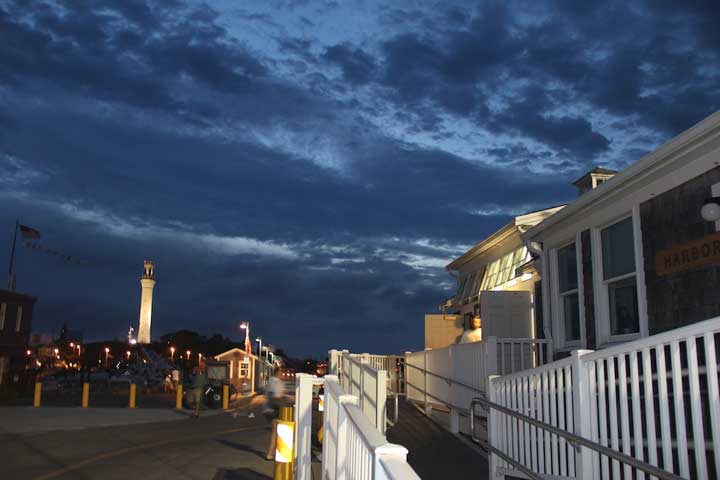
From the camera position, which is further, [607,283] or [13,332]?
[13,332]

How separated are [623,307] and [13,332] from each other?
3966 centimetres

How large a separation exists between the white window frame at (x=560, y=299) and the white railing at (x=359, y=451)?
5.16m

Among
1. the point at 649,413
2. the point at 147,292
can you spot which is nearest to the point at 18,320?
the point at 649,413

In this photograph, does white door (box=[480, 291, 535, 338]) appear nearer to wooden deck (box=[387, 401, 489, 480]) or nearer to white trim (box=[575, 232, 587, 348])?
wooden deck (box=[387, 401, 489, 480])

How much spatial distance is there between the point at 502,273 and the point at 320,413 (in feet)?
22.1

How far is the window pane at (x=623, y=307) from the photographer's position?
31.0 feet

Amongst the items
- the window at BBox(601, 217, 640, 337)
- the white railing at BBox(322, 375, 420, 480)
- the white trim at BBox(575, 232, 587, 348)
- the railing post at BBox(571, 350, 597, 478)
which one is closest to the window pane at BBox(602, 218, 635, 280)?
the window at BBox(601, 217, 640, 337)

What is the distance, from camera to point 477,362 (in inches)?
484

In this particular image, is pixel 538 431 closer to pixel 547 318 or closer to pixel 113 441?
pixel 547 318

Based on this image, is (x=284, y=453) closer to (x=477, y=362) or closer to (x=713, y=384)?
(x=477, y=362)

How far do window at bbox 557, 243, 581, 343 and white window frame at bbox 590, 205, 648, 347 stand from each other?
40.9 inches

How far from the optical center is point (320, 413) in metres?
16.1

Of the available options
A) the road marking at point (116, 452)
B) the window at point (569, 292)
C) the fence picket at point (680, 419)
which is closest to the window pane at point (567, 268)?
the window at point (569, 292)

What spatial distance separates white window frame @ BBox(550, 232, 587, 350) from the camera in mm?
10844
